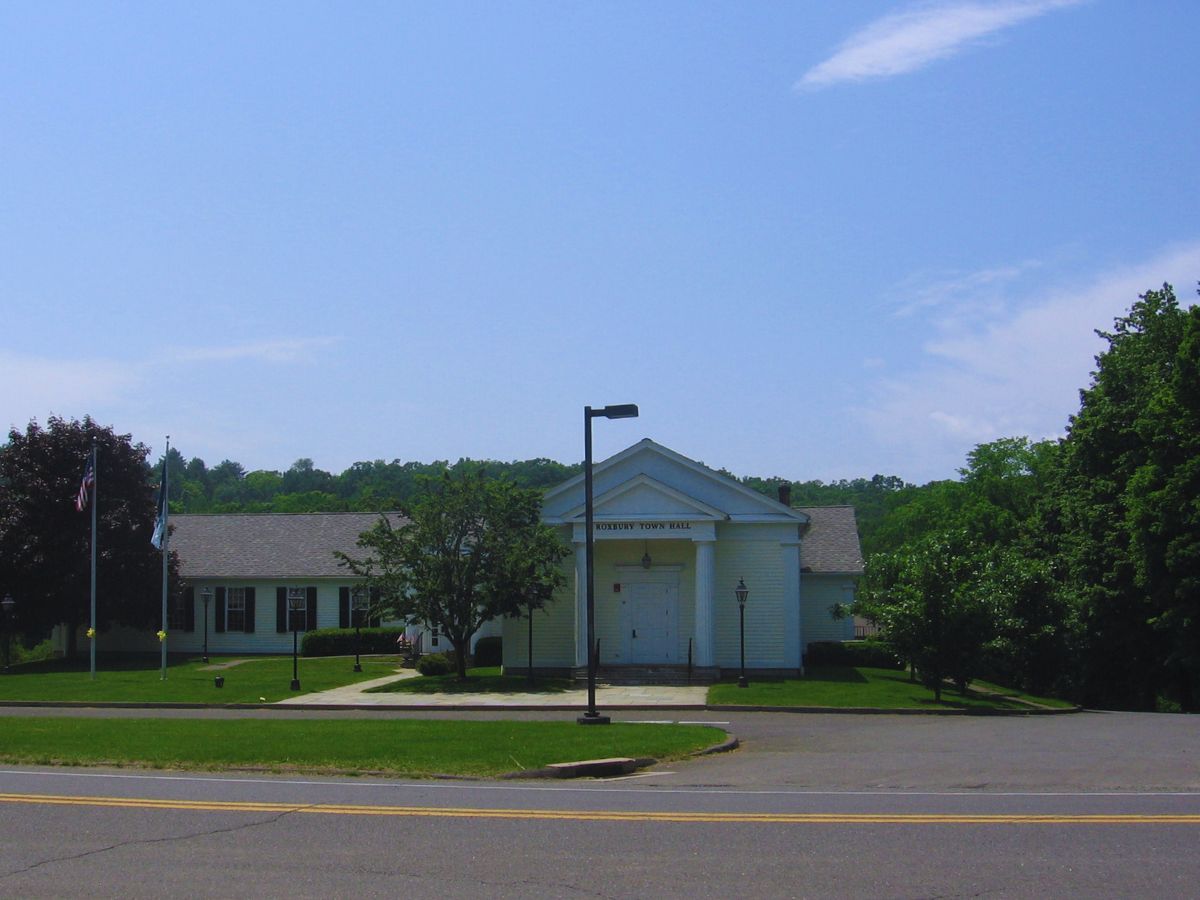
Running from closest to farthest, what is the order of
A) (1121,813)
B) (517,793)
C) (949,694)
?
1. (1121,813)
2. (517,793)
3. (949,694)

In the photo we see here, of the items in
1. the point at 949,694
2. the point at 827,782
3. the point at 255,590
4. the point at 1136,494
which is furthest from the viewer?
the point at 255,590

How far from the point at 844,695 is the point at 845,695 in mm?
24

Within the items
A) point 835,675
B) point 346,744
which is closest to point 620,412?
point 346,744

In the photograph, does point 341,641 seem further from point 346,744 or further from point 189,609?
point 346,744

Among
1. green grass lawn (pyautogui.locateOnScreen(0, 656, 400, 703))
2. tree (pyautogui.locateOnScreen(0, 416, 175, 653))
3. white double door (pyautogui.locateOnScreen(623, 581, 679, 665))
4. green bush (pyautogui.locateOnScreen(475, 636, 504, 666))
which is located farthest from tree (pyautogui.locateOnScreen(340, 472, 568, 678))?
tree (pyautogui.locateOnScreen(0, 416, 175, 653))

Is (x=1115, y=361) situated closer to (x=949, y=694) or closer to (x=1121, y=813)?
(x=949, y=694)

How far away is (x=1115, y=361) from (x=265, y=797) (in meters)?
36.3

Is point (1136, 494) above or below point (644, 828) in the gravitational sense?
above

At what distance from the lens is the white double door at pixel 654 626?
36688mm

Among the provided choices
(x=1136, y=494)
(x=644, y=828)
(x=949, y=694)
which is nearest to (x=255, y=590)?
(x=949, y=694)

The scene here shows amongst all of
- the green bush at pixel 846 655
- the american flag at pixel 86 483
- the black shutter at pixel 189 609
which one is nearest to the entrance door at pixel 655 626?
the green bush at pixel 846 655

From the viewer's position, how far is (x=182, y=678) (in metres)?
36.4

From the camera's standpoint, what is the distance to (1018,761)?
1702 centimetres

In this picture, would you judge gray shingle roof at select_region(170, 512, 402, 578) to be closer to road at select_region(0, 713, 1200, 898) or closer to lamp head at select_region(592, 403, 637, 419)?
lamp head at select_region(592, 403, 637, 419)
